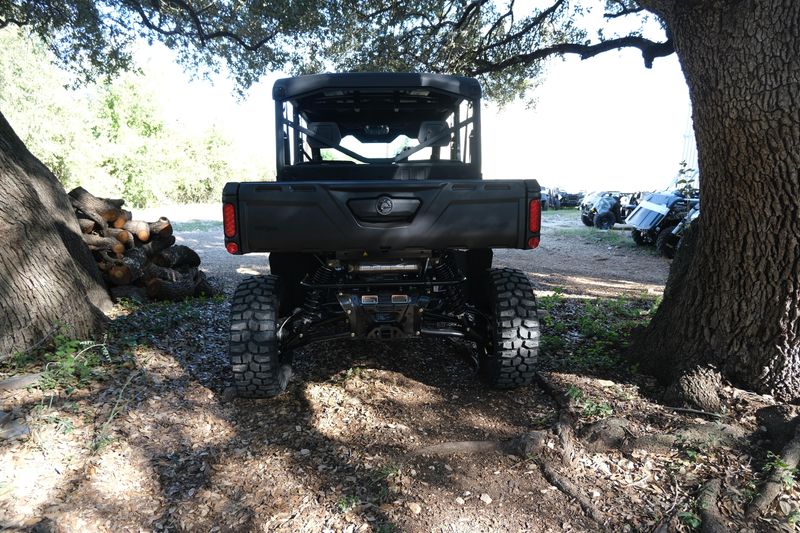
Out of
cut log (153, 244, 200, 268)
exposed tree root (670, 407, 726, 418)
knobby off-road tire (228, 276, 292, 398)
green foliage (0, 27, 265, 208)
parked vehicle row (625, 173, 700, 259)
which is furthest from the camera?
green foliage (0, 27, 265, 208)

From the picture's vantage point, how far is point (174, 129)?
97.3ft

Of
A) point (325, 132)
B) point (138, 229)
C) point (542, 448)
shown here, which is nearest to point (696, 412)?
point (542, 448)

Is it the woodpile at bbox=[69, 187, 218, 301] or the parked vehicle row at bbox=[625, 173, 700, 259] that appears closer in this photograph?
the woodpile at bbox=[69, 187, 218, 301]

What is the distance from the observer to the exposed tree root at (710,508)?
199 centimetres

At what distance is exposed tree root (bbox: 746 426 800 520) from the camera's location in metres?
2.08

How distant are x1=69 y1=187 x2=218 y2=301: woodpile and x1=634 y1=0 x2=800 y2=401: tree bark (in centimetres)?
536

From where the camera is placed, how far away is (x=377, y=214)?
294 centimetres

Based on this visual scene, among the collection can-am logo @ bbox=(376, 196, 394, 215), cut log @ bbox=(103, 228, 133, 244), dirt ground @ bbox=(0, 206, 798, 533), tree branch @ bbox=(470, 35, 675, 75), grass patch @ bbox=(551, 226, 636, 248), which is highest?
tree branch @ bbox=(470, 35, 675, 75)

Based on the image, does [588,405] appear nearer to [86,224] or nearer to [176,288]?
[176,288]

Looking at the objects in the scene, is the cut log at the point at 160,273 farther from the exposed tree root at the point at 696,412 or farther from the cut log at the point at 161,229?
the exposed tree root at the point at 696,412

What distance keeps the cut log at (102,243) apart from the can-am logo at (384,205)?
4.34 meters

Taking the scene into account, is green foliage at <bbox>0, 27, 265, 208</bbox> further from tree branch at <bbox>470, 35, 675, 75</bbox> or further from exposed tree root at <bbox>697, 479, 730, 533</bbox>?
exposed tree root at <bbox>697, 479, 730, 533</bbox>

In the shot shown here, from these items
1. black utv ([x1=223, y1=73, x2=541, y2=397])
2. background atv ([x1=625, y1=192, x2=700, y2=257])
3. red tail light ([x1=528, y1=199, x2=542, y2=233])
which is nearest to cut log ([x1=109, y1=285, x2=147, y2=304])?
black utv ([x1=223, y1=73, x2=541, y2=397])

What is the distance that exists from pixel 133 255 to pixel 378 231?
14.2 ft
